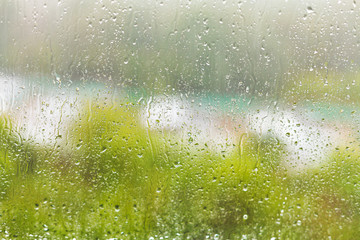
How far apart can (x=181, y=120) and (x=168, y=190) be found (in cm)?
23

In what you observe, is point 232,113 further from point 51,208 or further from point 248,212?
point 51,208

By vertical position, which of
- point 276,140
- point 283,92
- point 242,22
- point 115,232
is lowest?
point 115,232

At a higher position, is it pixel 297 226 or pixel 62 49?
pixel 62 49

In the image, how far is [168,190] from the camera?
897mm

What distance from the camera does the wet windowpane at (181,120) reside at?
89 centimetres

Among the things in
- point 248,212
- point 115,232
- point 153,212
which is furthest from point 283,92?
point 115,232

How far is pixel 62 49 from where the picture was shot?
914 mm

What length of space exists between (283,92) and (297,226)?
0.44 metres

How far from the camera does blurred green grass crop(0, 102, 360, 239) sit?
35.0 inches

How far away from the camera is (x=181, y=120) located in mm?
905

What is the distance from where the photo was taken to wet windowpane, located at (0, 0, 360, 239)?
892mm

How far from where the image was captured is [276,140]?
0.90 m

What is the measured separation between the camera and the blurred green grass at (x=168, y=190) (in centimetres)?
89

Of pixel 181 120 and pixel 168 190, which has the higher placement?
pixel 181 120
